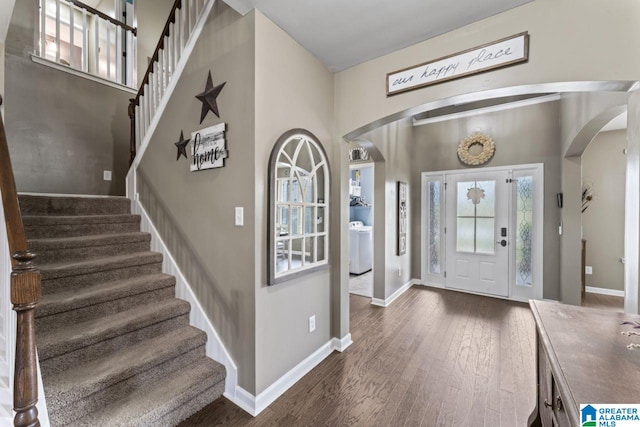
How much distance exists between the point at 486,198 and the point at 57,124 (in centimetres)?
620

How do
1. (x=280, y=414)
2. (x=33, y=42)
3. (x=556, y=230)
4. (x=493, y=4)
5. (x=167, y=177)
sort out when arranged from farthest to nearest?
(x=556, y=230) < (x=33, y=42) < (x=167, y=177) < (x=280, y=414) < (x=493, y=4)

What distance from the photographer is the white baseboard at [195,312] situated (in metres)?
2.05

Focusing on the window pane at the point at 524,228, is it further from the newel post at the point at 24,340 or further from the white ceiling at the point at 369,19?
the newel post at the point at 24,340

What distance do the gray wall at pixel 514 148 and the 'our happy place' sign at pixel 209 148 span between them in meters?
3.90

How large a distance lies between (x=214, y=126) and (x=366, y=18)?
138 centimetres

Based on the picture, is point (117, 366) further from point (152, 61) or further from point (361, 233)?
point (361, 233)

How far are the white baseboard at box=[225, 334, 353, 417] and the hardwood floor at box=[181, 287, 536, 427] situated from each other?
44 mm

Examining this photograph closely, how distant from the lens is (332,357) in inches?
102

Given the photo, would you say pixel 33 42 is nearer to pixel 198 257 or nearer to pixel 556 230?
pixel 198 257

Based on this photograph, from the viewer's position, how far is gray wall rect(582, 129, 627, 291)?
168 inches

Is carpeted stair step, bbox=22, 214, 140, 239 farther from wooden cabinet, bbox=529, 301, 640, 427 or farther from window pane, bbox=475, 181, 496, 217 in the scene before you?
window pane, bbox=475, 181, 496, 217

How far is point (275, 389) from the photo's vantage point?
203cm

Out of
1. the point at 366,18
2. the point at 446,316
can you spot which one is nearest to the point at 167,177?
the point at 366,18

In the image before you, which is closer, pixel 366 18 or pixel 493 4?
pixel 493 4
